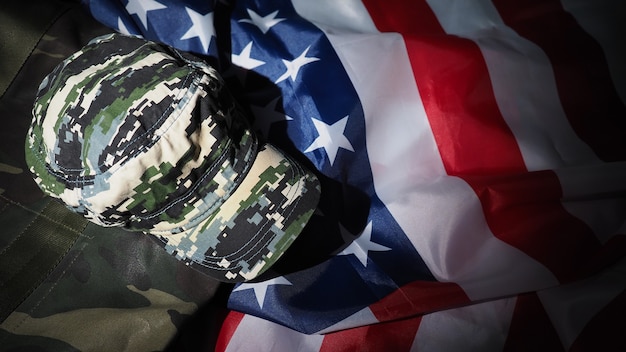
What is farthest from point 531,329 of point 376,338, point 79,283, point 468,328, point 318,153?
point 79,283

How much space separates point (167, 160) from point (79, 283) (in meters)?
0.31

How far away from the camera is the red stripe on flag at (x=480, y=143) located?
93 centimetres

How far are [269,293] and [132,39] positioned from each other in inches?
20.1

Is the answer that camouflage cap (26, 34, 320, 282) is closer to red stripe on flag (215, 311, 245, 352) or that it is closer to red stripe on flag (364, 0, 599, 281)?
red stripe on flag (215, 311, 245, 352)

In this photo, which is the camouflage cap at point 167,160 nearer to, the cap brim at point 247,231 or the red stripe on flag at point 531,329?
the cap brim at point 247,231

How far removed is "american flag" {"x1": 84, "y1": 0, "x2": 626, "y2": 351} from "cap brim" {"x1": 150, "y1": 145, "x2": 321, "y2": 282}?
15 centimetres

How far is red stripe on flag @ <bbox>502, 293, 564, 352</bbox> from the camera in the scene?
0.88 metres

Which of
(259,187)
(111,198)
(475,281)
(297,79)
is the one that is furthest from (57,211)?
(475,281)

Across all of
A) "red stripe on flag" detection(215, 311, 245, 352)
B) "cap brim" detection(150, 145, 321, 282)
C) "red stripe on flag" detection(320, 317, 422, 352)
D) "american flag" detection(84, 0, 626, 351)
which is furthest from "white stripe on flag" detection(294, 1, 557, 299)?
"red stripe on flag" detection(215, 311, 245, 352)

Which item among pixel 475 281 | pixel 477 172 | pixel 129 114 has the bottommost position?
pixel 475 281

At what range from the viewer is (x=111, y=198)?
749 millimetres

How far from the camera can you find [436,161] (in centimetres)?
103

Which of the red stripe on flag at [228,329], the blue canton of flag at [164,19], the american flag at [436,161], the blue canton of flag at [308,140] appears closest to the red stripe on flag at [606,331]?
the american flag at [436,161]

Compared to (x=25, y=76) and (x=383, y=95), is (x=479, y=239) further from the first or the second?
(x=25, y=76)
